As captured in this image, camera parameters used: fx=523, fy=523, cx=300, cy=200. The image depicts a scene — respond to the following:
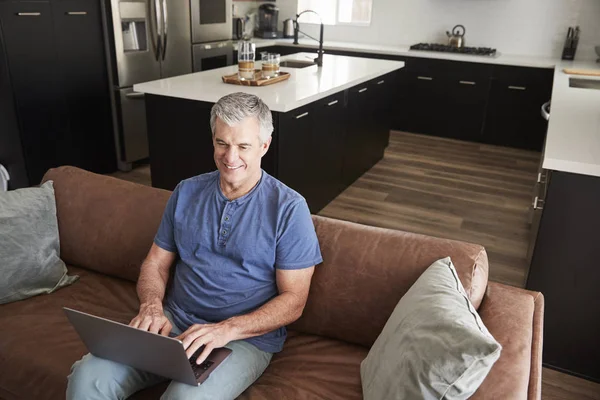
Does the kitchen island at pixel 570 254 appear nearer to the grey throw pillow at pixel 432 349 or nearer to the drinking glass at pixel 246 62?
the grey throw pillow at pixel 432 349

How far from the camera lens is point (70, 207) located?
2061 mm

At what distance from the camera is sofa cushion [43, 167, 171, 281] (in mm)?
1964

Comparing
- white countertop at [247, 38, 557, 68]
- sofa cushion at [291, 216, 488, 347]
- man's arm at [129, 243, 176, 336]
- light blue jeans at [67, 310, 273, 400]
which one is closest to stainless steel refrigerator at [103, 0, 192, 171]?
white countertop at [247, 38, 557, 68]

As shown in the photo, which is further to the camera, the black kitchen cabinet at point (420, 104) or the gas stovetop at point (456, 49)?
the black kitchen cabinet at point (420, 104)

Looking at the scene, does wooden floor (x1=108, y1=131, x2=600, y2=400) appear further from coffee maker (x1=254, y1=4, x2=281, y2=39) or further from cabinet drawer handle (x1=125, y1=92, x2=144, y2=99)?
coffee maker (x1=254, y1=4, x2=281, y2=39)

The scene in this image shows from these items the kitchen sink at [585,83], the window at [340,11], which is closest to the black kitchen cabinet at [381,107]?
the kitchen sink at [585,83]

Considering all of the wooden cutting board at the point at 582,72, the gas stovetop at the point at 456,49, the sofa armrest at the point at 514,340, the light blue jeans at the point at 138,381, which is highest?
the gas stovetop at the point at 456,49

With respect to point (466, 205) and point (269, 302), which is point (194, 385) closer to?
point (269, 302)

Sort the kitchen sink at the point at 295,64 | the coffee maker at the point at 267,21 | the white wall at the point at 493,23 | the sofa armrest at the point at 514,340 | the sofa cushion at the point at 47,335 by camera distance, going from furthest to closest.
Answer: the coffee maker at the point at 267,21 < the white wall at the point at 493,23 < the kitchen sink at the point at 295,64 < the sofa cushion at the point at 47,335 < the sofa armrest at the point at 514,340

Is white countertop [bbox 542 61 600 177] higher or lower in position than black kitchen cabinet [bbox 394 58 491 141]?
higher

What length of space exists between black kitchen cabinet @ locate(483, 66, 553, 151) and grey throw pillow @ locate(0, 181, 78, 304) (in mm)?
4413

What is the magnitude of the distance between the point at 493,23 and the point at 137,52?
145 inches

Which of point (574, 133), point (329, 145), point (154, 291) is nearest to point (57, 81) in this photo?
point (329, 145)

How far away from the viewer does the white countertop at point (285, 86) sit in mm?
2975
